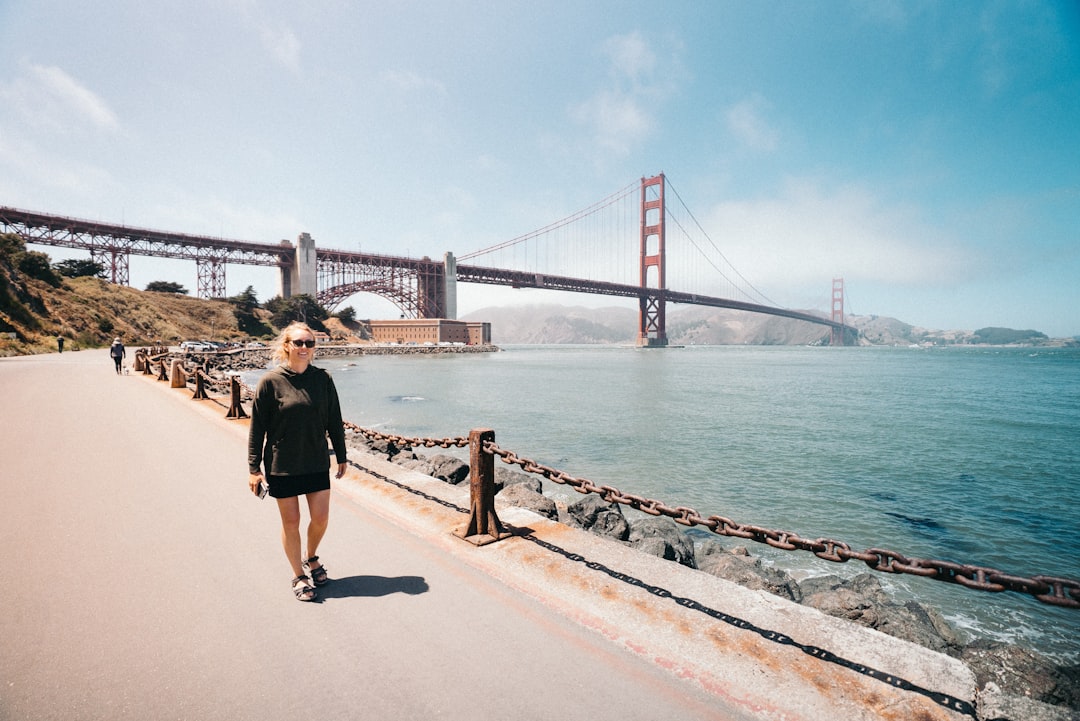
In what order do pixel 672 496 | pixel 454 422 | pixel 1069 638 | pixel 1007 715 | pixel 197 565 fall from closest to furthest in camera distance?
pixel 1007 715, pixel 197 565, pixel 1069 638, pixel 672 496, pixel 454 422

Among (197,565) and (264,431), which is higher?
(264,431)

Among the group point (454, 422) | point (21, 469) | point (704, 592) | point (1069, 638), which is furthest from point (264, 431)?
point (454, 422)

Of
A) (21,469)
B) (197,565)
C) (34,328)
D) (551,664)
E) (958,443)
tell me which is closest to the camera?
(551,664)

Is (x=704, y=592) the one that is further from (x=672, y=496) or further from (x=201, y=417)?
(x=201, y=417)

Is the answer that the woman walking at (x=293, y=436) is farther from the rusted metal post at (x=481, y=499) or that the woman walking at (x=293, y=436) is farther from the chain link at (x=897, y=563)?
the chain link at (x=897, y=563)

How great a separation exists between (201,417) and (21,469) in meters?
3.81

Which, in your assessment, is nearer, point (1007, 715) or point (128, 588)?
point (1007, 715)

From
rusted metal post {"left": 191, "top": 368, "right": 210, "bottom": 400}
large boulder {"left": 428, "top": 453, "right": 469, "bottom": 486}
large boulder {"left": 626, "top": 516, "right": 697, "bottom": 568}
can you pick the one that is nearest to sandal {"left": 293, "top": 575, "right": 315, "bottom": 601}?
large boulder {"left": 626, "top": 516, "right": 697, "bottom": 568}

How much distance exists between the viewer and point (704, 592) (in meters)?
2.96

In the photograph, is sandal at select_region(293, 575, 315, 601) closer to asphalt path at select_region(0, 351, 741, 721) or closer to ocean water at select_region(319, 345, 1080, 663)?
asphalt path at select_region(0, 351, 741, 721)

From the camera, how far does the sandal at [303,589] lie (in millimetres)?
2902

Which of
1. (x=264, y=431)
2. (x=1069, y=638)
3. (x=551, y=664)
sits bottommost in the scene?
(x=1069, y=638)

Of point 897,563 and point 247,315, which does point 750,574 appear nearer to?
point 897,563

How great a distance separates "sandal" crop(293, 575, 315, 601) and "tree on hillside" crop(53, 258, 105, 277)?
64498mm
